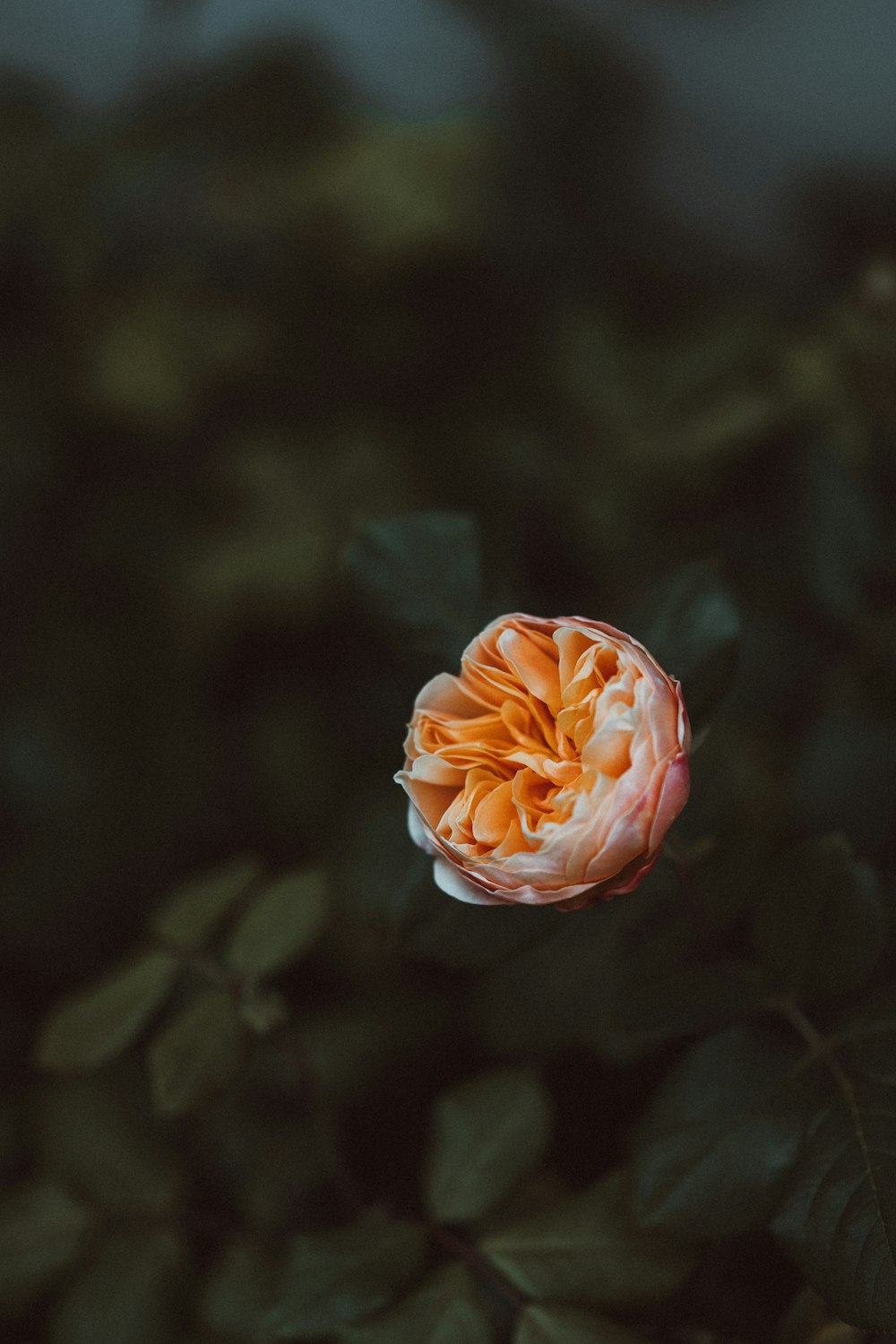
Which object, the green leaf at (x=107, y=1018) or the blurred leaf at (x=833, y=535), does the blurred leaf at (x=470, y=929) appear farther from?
the blurred leaf at (x=833, y=535)

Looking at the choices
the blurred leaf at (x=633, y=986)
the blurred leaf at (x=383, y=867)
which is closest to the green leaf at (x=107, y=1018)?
the blurred leaf at (x=383, y=867)

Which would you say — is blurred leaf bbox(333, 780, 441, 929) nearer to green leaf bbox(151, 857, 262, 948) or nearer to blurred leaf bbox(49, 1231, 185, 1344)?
green leaf bbox(151, 857, 262, 948)

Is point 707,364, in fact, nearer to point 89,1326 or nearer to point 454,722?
point 454,722

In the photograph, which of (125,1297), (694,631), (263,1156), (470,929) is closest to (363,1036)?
(263,1156)

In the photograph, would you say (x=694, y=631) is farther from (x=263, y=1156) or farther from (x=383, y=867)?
(x=263, y=1156)

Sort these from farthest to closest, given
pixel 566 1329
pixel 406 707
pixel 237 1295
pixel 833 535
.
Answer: pixel 406 707, pixel 833 535, pixel 237 1295, pixel 566 1329

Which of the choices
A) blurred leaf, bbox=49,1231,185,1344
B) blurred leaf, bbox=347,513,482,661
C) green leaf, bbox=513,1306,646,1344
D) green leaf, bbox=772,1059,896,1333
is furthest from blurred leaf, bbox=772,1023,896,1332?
blurred leaf, bbox=49,1231,185,1344
